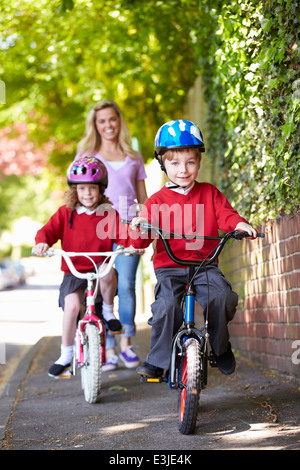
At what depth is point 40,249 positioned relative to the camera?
5.76 metres

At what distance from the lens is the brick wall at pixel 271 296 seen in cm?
579

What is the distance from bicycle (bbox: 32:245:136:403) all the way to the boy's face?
2.80ft

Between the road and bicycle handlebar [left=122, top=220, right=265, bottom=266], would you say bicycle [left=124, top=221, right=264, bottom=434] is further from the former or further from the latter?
the road

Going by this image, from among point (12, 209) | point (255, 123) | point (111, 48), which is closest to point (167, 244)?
point (255, 123)

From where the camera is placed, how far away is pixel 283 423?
180 inches

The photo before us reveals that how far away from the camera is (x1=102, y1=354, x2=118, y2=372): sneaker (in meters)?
7.29

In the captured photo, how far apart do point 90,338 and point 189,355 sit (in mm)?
1388

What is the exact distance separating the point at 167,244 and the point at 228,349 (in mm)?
815

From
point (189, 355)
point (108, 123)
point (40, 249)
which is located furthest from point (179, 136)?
point (108, 123)

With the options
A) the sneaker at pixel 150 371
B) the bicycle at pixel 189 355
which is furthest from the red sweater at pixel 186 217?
the sneaker at pixel 150 371

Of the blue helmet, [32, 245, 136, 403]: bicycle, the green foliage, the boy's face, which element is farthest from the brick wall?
the green foliage

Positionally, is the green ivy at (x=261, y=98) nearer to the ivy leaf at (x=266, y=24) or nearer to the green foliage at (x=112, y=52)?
the ivy leaf at (x=266, y=24)
